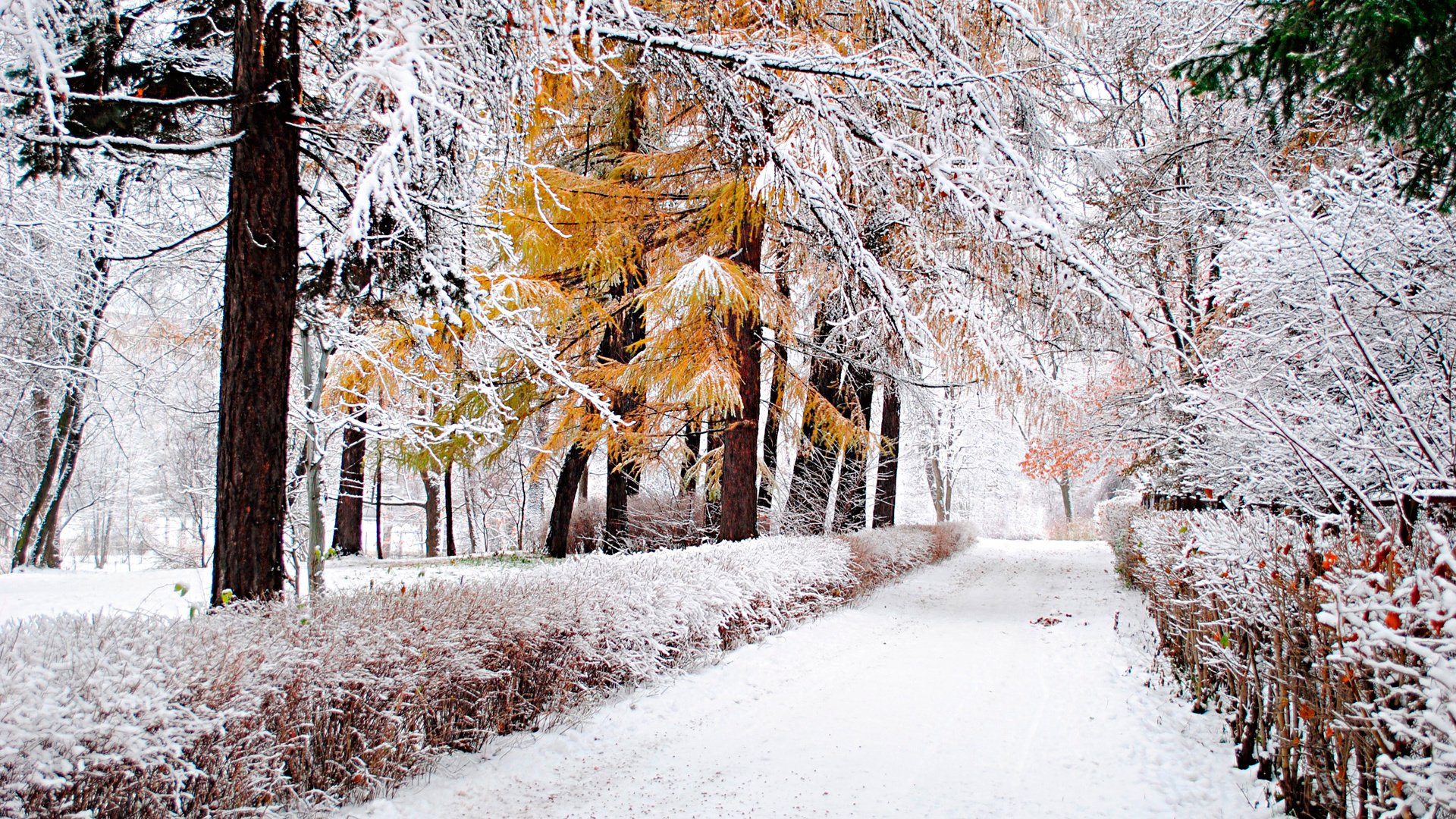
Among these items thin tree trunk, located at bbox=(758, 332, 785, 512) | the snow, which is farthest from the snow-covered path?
the snow

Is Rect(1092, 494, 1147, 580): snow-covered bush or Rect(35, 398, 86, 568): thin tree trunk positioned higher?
Rect(35, 398, 86, 568): thin tree trunk

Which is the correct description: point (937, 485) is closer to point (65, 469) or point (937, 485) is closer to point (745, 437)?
point (745, 437)

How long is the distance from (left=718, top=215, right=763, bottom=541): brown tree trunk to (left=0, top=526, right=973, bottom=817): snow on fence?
3.84 meters

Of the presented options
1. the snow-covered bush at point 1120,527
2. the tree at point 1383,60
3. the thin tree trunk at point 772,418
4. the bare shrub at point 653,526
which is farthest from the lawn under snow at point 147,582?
the snow-covered bush at point 1120,527

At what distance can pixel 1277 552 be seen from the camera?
3432mm

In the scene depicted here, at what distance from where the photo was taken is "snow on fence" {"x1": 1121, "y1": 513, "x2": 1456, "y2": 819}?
73.6 inches

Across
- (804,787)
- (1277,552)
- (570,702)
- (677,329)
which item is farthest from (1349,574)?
(677,329)

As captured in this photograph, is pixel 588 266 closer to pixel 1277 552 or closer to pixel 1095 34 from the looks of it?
pixel 1095 34

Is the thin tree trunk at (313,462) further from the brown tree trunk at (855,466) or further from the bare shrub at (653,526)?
the brown tree trunk at (855,466)

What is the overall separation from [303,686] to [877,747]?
297cm

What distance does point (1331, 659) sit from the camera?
7.16 ft

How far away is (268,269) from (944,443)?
827 cm

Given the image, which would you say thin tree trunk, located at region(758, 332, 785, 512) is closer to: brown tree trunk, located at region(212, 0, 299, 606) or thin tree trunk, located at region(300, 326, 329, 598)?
thin tree trunk, located at region(300, 326, 329, 598)

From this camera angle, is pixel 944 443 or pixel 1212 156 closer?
pixel 1212 156
